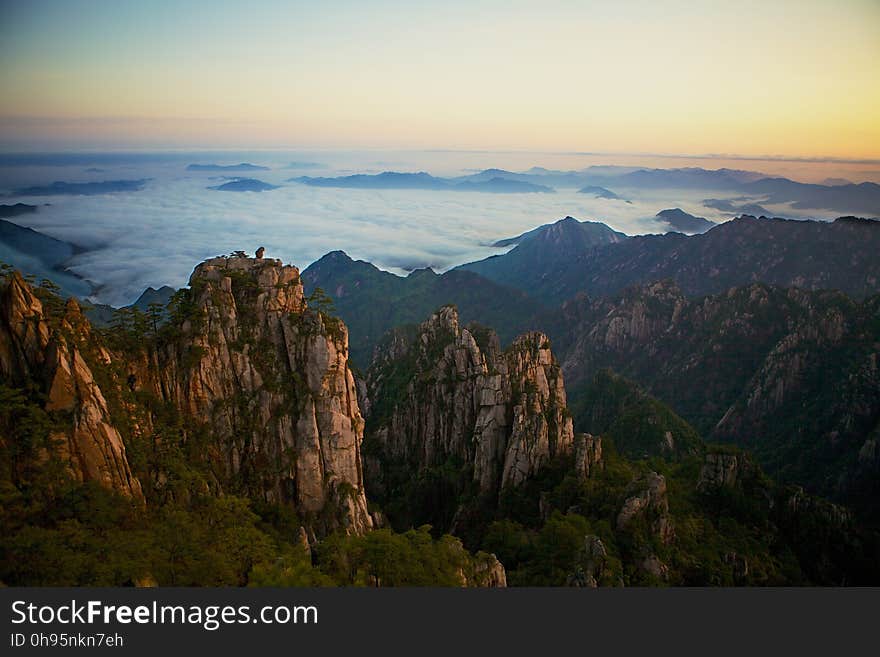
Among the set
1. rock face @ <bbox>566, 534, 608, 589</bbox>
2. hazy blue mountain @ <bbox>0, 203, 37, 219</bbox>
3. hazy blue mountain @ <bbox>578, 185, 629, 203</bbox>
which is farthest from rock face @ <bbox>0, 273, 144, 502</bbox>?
hazy blue mountain @ <bbox>578, 185, 629, 203</bbox>

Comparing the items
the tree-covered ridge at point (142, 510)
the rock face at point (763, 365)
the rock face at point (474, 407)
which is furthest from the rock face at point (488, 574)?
the rock face at point (763, 365)

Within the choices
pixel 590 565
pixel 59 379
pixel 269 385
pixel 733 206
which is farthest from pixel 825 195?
pixel 59 379

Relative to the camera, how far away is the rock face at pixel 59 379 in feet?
65.7

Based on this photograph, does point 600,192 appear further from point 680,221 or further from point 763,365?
point 763,365

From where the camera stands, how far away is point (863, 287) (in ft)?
404

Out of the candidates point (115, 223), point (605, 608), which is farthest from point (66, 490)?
point (605, 608)

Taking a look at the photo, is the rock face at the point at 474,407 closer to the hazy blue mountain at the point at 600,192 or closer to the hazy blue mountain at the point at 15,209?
the hazy blue mountain at the point at 15,209

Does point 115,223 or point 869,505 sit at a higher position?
point 115,223

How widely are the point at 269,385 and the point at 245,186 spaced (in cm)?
2951

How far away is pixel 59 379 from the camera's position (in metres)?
20.3

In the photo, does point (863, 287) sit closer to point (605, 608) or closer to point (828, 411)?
point (828, 411)

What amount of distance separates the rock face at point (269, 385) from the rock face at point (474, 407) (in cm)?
1760

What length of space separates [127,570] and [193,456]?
1190 centimetres

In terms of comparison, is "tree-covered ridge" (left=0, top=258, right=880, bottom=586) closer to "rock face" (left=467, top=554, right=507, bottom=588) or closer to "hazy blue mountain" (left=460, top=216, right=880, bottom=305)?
"rock face" (left=467, top=554, right=507, bottom=588)
